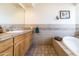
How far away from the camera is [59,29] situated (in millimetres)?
5953

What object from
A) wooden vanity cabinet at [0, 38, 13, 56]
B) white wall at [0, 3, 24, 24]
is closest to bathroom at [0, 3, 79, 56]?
white wall at [0, 3, 24, 24]

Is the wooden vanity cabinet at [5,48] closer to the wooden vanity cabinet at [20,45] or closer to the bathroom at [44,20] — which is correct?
the wooden vanity cabinet at [20,45]

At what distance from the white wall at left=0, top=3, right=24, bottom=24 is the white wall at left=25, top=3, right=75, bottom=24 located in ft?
1.06

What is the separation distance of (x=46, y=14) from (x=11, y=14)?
1619 mm

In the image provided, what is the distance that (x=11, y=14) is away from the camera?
5902mm

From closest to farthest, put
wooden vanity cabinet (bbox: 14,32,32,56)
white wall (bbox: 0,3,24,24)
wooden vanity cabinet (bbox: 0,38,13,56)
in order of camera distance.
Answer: wooden vanity cabinet (bbox: 0,38,13,56)
wooden vanity cabinet (bbox: 14,32,32,56)
white wall (bbox: 0,3,24,24)

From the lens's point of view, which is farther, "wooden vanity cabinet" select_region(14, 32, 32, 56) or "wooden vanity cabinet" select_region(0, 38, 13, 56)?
"wooden vanity cabinet" select_region(14, 32, 32, 56)

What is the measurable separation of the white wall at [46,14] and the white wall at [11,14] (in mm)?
323

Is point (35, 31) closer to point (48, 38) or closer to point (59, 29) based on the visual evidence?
point (48, 38)

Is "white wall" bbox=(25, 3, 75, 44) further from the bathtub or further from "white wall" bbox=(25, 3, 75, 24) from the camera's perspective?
the bathtub

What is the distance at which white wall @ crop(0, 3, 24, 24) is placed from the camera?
230 inches

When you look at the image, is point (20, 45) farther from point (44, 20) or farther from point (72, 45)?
point (44, 20)

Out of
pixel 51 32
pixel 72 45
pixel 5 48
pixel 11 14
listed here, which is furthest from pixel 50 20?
pixel 5 48

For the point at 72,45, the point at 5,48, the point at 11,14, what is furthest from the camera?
the point at 11,14
